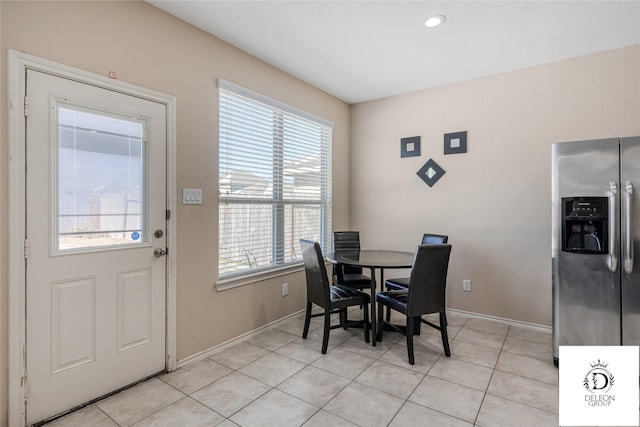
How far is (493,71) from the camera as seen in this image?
331 cm

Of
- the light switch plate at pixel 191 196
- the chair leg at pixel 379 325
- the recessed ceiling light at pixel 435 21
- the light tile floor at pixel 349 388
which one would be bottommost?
the light tile floor at pixel 349 388

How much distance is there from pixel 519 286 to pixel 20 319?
13.3 ft

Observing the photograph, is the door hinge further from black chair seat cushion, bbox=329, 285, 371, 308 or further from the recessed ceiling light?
the recessed ceiling light

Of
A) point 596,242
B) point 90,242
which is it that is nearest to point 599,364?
point 596,242

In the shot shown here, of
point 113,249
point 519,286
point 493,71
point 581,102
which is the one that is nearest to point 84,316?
point 113,249

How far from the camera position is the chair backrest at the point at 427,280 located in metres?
2.44

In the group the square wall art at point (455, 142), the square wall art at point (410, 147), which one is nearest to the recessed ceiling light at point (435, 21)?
the square wall art at point (455, 142)

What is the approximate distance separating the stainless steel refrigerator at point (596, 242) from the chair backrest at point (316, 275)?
180cm

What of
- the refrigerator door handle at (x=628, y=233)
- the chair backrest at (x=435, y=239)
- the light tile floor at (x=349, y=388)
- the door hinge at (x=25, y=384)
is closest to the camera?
the door hinge at (x=25, y=384)

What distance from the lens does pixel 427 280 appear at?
2502 millimetres

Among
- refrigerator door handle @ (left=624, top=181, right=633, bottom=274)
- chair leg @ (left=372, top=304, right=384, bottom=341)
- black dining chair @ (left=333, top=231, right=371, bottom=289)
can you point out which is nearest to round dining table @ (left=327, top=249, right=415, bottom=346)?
chair leg @ (left=372, top=304, right=384, bottom=341)

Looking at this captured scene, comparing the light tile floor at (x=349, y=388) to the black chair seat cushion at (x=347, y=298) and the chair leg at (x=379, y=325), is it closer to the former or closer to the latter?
the chair leg at (x=379, y=325)

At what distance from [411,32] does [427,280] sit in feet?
6.64

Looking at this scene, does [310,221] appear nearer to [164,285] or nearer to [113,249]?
[164,285]
